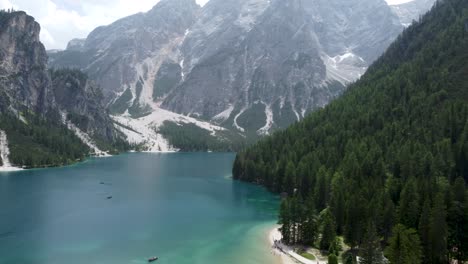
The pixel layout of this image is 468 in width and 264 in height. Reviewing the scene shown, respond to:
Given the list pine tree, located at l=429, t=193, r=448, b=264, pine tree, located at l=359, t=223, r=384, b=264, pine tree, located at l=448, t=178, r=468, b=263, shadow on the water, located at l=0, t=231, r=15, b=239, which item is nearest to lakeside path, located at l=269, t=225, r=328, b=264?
pine tree, located at l=359, t=223, r=384, b=264

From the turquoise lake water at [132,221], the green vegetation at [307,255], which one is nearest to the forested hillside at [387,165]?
the green vegetation at [307,255]

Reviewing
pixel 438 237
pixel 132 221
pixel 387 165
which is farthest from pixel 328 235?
pixel 387 165

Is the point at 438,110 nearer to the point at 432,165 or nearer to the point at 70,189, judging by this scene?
the point at 432,165

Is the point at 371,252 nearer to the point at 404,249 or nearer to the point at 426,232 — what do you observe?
the point at 404,249

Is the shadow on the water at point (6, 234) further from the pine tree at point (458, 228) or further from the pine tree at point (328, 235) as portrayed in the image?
the pine tree at point (458, 228)

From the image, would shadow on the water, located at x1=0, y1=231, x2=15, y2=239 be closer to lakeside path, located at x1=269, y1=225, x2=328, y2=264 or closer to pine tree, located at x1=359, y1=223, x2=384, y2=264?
lakeside path, located at x1=269, y1=225, x2=328, y2=264

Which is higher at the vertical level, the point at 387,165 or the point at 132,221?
the point at 387,165
